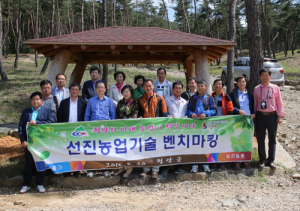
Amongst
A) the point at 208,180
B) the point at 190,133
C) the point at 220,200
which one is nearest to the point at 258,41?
the point at 190,133

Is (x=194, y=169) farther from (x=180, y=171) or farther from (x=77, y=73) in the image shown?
(x=77, y=73)

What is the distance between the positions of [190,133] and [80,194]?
7.76 feet

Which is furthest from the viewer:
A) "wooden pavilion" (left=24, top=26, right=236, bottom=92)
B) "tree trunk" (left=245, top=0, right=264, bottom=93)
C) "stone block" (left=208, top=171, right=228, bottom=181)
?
"tree trunk" (left=245, top=0, right=264, bottom=93)

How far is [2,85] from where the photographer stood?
1419 cm

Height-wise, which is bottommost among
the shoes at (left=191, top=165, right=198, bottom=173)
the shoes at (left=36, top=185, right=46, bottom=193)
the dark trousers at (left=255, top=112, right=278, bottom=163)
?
A: the shoes at (left=36, top=185, right=46, bottom=193)

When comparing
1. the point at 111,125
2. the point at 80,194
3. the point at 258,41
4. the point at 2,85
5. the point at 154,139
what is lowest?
the point at 80,194

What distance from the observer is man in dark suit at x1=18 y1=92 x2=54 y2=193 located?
429 cm

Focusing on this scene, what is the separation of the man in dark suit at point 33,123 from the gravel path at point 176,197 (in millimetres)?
195

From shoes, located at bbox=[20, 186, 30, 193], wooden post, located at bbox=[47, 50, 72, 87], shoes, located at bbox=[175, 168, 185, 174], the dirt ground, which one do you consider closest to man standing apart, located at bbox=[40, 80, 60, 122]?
shoes, located at bbox=[20, 186, 30, 193]

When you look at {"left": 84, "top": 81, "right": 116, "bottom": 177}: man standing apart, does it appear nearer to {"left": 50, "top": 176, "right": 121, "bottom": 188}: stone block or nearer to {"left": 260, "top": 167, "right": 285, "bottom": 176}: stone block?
{"left": 50, "top": 176, "right": 121, "bottom": 188}: stone block

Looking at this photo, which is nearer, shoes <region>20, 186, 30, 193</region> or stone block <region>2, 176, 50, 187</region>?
shoes <region>20, 186, 30, 193</region>

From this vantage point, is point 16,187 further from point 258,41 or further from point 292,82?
point 292,82

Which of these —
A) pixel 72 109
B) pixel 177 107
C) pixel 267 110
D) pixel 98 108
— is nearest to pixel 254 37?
pixel 267 110

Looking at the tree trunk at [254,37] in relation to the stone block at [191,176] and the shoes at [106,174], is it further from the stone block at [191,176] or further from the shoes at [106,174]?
the shoes at [106,174]
